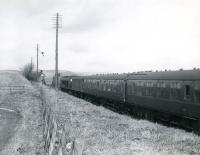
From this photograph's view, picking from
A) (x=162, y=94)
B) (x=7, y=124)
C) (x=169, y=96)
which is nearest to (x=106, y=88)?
(x=7, y=124)

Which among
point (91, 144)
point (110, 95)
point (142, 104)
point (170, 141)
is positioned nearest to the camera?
point (91, 144)

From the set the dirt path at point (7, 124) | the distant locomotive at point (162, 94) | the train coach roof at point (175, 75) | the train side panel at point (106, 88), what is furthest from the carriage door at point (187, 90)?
the train side panel at point (106, 88)

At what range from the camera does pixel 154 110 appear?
888 inches

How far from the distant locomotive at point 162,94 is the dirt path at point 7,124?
25.6ft

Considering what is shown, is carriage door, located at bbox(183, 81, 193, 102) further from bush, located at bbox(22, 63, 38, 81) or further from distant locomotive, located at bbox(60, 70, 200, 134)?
bush, located at bbox(22, 63, 38, 81)

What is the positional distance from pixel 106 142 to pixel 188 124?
630cm

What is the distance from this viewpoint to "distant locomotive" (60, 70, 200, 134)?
56.0 feet

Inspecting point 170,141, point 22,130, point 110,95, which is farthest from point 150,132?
point 110,95

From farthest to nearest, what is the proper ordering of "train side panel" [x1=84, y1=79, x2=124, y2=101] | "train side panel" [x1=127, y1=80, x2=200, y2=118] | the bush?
1. the bush
2. "train side panel" [x1=84, y1=79, x2=124, y2=101]
3. "train side panel" [x1=127, y1=80, x2=200, y2=118]

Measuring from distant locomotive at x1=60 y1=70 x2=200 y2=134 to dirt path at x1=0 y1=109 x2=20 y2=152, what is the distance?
25.6 feet

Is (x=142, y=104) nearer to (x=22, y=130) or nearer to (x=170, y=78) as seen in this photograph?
(x=170, y=78)

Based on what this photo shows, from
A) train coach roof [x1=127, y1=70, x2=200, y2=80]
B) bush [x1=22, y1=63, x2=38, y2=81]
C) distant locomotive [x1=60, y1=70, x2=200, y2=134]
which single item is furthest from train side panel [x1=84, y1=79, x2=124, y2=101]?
bush [x1=22, y1=63, x2=38, y2=81]

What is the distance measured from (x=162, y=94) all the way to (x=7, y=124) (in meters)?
10.7

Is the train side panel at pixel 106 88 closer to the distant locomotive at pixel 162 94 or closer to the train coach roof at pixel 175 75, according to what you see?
the distant locomotive at pixel 162 94
